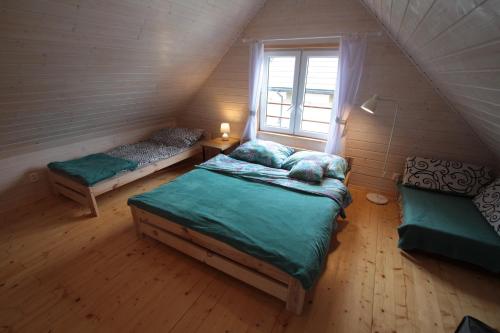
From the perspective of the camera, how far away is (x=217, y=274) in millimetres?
1789

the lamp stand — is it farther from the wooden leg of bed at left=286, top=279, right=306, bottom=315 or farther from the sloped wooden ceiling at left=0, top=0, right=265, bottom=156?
the sloped wooden ceiling at left=0, top=0, right=265, bottom=156

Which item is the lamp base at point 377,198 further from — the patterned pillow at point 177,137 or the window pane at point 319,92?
the patterned pillow at point 177,137

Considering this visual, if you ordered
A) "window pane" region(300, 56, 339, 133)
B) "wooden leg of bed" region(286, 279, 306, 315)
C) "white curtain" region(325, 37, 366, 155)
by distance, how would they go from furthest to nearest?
"window pane" region(300, 56, 339, 133) → "white curtain" region(325, 37, 366, 155) → "wooden leg of bed" region(286, 279, 306, 315)

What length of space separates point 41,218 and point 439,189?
165 inches

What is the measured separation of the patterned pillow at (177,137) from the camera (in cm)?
353

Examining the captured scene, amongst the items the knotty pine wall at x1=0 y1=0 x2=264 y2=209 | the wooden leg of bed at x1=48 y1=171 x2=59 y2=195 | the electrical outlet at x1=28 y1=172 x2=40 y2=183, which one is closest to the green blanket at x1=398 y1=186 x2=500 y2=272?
the knotty pine wall at x1=0 y1=0 x2=264 y2=209

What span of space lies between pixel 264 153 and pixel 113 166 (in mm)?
1760

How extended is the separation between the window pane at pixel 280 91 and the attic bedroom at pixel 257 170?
2 centimetres

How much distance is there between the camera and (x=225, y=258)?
1.67m

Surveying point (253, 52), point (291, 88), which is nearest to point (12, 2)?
point (253, 52)

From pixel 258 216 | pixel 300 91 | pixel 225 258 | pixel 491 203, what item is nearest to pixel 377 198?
pixel 491 203

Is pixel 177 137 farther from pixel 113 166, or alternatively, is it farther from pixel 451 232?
pixel 451 232

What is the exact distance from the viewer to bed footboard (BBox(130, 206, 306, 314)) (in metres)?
1.46

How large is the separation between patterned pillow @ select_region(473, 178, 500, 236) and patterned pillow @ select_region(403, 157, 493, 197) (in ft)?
0.39
